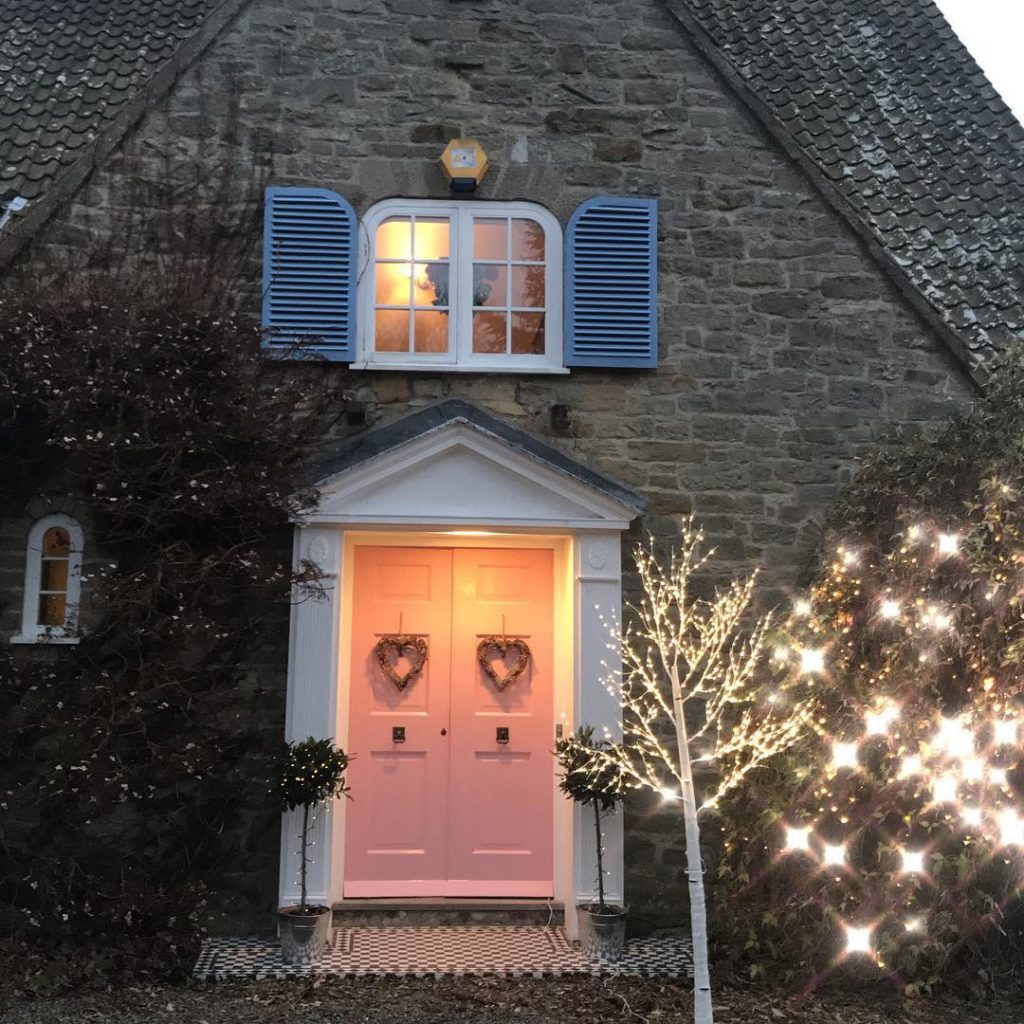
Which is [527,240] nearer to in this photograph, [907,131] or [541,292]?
[541,292]

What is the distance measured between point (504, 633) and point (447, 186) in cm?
308

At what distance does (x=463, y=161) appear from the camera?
24.8 ft

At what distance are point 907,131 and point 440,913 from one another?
681cm

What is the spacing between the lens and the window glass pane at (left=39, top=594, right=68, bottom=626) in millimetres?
7176

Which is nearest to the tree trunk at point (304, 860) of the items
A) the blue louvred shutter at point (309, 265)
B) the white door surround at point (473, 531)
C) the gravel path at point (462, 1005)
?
the white door surround at point (473, 531)

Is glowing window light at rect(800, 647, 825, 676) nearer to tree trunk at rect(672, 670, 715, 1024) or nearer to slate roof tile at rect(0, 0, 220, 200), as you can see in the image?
tree trunk at rect(672, 670, 715, 1024)

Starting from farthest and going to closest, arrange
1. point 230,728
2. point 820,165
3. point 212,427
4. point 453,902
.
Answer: point 820,165
point 453,902
point 230,728
point 212,427

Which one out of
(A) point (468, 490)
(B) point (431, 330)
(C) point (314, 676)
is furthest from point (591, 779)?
(B) point (431, 330)

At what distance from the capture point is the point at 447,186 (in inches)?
301

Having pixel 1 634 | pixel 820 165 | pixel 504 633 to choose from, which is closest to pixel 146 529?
pixel 1 634

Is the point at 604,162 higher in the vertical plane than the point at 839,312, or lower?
higher

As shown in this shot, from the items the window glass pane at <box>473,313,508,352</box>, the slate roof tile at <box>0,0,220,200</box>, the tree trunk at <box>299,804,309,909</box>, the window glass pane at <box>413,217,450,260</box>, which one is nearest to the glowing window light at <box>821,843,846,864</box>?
the tree trunk at <box>299,804,309,909</box>

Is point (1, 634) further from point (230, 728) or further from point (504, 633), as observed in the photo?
point (504, 633)

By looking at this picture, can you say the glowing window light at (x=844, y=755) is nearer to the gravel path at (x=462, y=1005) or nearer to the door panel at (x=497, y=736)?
the gravel path at (x=462, y=1005)
